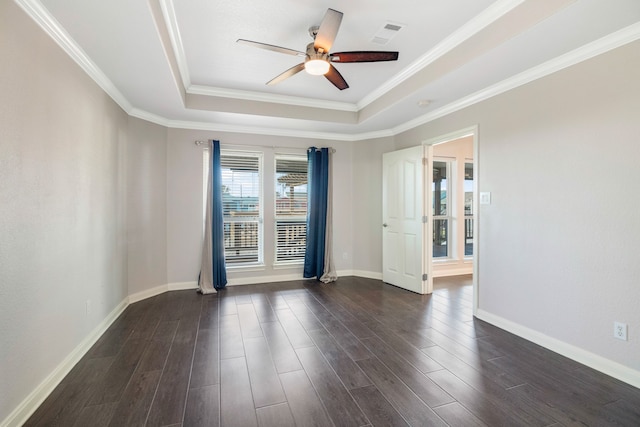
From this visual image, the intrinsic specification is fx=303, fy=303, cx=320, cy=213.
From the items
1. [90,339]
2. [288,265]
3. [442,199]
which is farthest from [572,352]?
[90,339]

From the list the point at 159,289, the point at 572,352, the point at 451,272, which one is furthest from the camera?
the point at 451,272

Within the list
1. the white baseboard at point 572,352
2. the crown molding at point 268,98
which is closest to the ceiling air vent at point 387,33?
the crown molding at point 268,98

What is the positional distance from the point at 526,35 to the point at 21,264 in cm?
365

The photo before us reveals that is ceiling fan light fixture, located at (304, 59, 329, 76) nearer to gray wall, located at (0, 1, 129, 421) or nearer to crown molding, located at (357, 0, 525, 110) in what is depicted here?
crown molding, located at (357, 0, 525, 110)

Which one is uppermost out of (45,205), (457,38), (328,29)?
(457,38)

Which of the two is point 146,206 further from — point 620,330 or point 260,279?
point 620,330

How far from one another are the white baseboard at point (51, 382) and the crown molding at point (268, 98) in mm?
2825

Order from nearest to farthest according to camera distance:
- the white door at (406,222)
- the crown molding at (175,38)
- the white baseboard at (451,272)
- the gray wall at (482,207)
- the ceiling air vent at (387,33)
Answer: the gray wall at (482,207)
the crown molding at (175,38)
the ceiling air vent at (387,33)
the white door at (406,222)
the white baseboard at (451,272)

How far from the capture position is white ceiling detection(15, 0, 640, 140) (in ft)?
6.71

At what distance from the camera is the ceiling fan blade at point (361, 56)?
242 cm

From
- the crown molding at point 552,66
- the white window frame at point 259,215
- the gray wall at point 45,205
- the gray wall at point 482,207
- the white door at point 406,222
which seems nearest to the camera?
the gray wall at point 45,205

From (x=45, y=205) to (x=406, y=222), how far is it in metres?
4.06

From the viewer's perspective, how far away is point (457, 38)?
8.70 ft

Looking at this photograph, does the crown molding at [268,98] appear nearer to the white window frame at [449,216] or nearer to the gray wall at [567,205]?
the gray wall at [567,205]
